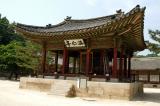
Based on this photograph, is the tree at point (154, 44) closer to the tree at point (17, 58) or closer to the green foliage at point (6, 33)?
the tree at point (17, 58)

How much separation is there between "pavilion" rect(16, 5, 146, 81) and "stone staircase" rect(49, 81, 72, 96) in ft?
3.07

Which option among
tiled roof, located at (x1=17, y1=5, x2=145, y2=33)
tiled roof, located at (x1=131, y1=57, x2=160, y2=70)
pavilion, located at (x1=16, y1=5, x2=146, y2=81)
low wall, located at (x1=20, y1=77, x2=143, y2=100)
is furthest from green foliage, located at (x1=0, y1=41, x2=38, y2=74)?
low wall, located at (x1=20, y1=77, x2=143, y2=100)

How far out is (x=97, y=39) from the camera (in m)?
19.2

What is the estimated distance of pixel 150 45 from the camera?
971 inches

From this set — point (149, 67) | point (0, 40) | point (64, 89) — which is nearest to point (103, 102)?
point (64, 89)

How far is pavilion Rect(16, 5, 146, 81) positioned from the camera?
16781mm

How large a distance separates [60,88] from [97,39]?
431 cm

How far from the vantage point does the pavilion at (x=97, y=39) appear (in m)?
16.8

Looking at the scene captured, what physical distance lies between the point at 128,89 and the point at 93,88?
7.73 feet

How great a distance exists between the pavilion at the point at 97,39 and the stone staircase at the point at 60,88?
94 cm

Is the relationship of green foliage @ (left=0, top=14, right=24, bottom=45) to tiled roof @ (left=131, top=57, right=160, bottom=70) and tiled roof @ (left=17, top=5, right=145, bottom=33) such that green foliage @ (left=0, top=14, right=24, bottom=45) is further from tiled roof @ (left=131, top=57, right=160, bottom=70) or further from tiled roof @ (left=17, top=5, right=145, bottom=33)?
tiled roof @ (left=17, top=5, right=145, bottom=33)

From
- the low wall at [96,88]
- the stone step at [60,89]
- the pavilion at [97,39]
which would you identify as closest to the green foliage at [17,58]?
the pavilion at [97,39]

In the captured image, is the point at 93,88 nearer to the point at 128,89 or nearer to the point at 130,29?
the point at 128,89

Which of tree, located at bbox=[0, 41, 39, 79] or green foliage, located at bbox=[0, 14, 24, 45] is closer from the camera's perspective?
tree, located at bbox=[0, 41, 39, 79]
